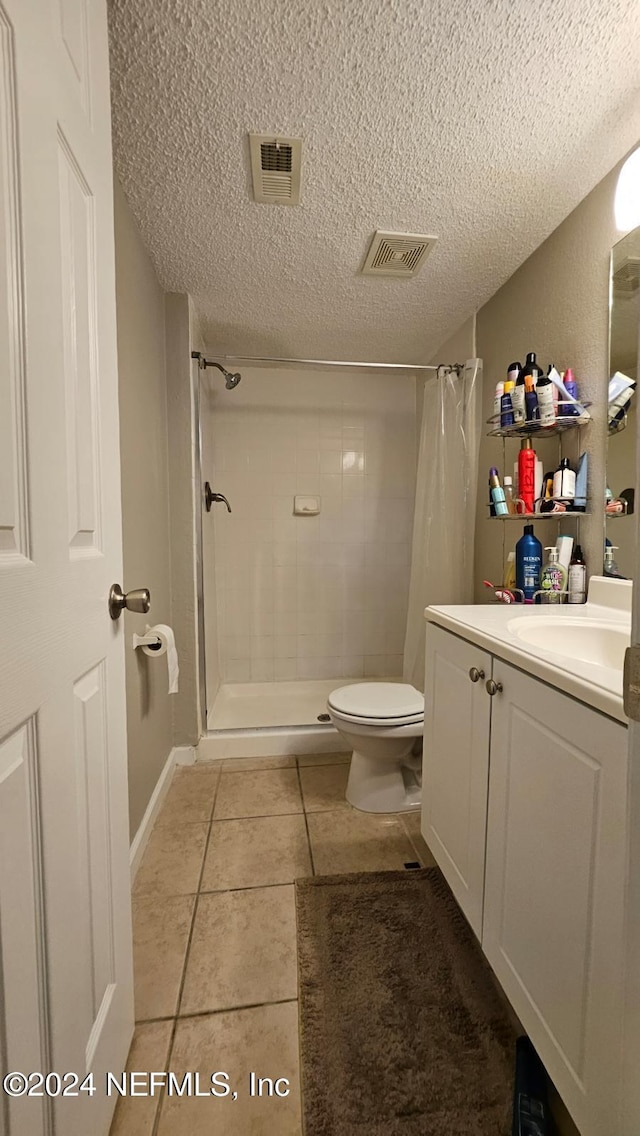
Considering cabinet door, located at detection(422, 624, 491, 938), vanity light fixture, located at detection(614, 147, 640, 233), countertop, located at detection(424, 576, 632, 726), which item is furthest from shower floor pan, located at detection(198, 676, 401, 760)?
vanity light fixture, located at detection(614, 147, 640, 233)

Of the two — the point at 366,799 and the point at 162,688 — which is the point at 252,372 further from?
the point at 366,799

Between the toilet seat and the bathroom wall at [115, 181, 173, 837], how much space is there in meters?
0.69

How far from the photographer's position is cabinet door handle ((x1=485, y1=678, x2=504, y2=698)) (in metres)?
0.87

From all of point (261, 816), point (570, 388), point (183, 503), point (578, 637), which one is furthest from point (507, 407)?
point (261, 816)

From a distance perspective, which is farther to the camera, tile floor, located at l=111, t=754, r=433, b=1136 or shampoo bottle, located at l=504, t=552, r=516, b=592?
shampoo bottle, located at l=504, t=552, r=516, b=592

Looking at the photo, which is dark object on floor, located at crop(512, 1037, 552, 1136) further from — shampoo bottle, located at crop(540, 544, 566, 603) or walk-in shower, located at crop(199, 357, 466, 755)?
walk-in shower, located at crop(199, 357, 466, 755)

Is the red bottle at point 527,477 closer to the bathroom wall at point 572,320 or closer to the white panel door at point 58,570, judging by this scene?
the bathroom wall at point 572,320

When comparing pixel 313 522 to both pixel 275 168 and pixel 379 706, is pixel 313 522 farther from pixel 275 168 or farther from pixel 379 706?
pixel 275 168

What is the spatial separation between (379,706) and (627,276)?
1.53 metres

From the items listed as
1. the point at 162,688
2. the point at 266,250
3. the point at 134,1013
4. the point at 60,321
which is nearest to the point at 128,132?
the point at 266,250

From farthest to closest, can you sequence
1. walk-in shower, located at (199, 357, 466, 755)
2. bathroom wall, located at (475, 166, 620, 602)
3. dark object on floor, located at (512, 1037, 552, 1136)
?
walk-in shower, located at (199, 357, 466, 755) → bathroom wall, located at (475, 166, 620, 602) → dark object on floor, located at (512, 1037, 552, 1136)

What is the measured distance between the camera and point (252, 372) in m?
2.68

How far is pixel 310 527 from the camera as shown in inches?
111

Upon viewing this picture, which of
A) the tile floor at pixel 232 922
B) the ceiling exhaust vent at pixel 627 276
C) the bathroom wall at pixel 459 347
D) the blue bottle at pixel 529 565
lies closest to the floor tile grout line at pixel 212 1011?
the tile floor at pixel 232 922
